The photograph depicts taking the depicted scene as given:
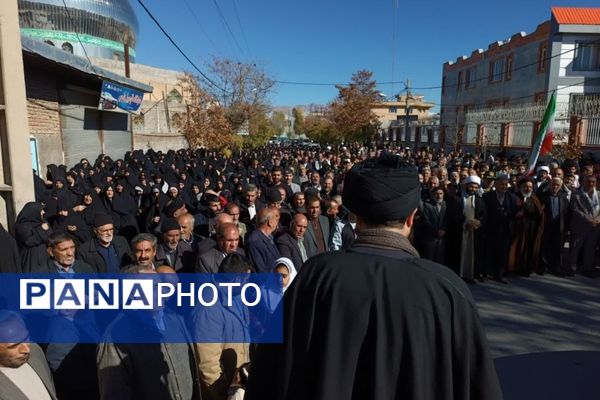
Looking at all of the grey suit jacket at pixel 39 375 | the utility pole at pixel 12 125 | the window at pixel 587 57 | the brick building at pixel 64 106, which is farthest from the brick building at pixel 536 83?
the grey suit jacket at pixel 39 375

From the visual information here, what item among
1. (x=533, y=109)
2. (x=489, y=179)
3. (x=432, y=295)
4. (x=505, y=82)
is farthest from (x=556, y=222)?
(x=505, y=82)

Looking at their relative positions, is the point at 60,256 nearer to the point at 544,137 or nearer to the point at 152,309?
the point at 152,309

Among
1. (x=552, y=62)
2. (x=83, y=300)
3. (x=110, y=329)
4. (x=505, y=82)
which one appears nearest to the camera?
(x=110, y=329)

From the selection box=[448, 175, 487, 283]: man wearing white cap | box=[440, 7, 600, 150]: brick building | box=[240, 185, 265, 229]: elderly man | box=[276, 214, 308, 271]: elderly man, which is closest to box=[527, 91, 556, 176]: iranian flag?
box=[448, 175, 487, 283]: man wearing white cap

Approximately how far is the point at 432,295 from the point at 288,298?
0.44m

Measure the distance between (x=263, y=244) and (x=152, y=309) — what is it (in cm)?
177

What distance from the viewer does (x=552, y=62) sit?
22.9m

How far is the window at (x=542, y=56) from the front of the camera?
937 inches

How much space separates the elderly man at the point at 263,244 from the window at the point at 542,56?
2515cm

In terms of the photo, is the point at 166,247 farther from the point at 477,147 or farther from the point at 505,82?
the point at 505,82

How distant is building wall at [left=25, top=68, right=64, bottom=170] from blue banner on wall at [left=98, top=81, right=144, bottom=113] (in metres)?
1.37

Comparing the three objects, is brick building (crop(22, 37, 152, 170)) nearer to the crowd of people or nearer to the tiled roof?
the crowd of people

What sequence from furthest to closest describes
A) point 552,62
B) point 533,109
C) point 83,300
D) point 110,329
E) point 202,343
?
point 552,62 < point 533,109 < point 83,300 < point 202,343 < point 110,329

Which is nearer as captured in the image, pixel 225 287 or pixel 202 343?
pixel 202 343
